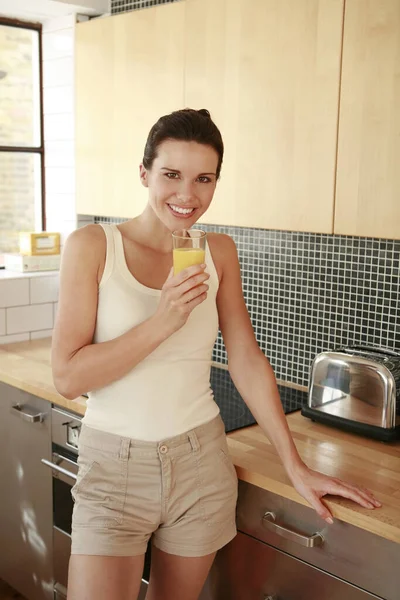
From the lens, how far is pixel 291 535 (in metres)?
1.67

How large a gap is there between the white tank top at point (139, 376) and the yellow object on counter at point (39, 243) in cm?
162

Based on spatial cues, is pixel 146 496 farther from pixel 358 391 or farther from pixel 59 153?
pixel 59 153

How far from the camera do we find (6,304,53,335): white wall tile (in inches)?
120

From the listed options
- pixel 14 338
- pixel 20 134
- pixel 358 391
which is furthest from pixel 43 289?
pixel 358 391

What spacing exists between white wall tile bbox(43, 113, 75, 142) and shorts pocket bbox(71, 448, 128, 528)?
76.3 inches

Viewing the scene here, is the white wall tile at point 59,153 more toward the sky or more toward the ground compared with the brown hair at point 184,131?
more toward the sky

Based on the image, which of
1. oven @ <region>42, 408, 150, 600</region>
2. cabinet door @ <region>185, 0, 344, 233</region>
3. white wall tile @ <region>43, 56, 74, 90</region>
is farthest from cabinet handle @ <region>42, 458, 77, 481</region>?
white wall tile @ <region>43, 56, 74, 90</region>

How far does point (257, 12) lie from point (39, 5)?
1232 mm

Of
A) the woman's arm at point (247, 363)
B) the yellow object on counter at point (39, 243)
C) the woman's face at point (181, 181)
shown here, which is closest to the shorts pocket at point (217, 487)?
the woman's arm at point (247, 363)

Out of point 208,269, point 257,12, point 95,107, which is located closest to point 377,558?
point 208,269

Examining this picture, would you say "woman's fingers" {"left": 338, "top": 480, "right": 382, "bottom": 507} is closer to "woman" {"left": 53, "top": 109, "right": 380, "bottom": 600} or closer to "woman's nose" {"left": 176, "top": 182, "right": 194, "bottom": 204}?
"woman" {"left": 53, "top": 109, "right": 380, "bottom": 600}

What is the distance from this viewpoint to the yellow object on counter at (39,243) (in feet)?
10.4

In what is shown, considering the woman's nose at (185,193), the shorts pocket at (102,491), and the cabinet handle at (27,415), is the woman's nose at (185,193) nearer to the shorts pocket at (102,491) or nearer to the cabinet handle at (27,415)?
the shorts pocket at (102,491)

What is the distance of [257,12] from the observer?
6.72ft
